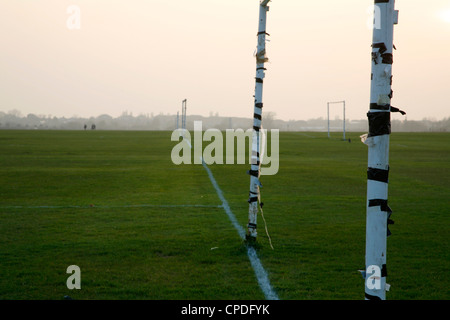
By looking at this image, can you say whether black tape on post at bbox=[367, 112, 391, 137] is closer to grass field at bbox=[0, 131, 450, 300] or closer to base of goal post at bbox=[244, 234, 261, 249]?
grass field at bbox=[0, 131, 450, 300]

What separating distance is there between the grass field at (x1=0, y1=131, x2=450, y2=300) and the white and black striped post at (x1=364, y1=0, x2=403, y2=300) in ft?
6.61

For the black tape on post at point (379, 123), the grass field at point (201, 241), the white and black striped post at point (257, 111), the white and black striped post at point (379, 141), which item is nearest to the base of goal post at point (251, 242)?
the white and black striped post at point (257, 111)

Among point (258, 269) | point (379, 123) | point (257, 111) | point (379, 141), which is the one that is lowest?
point (258, 269)

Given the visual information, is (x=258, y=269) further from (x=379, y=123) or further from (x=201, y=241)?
(x=379, y=123)

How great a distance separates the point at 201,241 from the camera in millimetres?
9234

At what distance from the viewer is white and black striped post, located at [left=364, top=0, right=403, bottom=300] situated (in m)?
4.25

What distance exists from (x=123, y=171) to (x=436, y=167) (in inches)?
609

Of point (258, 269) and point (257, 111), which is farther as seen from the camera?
point (257, 111)

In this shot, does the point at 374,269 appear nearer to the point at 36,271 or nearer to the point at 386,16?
the point at 386,16

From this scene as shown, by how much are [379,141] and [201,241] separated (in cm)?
540

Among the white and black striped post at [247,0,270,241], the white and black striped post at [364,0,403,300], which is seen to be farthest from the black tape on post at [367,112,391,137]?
the white and black striped post at [247,0,270,241]

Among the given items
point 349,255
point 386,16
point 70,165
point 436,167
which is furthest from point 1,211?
point 436,167

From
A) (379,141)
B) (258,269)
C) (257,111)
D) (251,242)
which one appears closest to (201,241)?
(251,242)

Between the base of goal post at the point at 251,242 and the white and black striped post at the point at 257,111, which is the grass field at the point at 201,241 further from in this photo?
the white and black striped post at the point at 257,111
